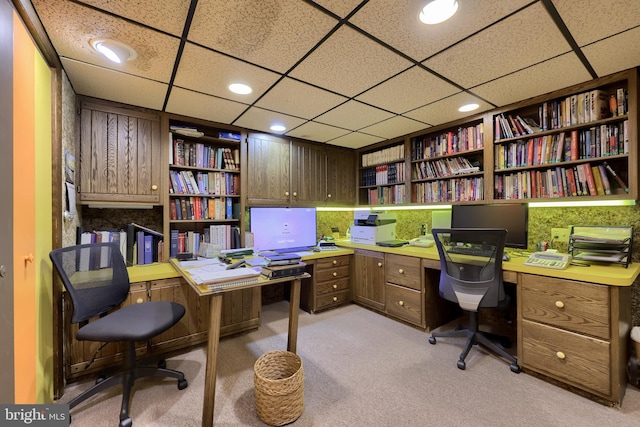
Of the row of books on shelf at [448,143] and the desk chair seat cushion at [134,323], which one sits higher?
the row of books on shelf at [448,143]

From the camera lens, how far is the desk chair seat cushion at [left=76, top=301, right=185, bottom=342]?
1.52 meters

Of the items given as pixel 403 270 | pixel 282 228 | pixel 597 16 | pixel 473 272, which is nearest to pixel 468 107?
pixel 597 16

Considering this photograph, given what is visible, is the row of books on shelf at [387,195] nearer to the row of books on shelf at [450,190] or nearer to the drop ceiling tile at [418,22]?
the row of books on shelf at [450,190]

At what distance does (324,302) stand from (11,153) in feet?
9.04

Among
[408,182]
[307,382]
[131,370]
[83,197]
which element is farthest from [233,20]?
[408,182]

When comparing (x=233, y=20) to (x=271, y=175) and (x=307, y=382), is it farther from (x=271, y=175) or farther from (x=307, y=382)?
(x=307, y=382)

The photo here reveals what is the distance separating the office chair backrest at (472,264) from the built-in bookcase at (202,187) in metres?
2.14

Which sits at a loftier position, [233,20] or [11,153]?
[233,20]

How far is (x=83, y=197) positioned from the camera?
7.25ft

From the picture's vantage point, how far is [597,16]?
1360mm

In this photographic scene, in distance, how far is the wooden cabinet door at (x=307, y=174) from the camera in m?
3.48

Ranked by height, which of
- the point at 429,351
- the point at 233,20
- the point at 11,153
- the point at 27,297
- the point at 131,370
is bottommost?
the point at 429,351

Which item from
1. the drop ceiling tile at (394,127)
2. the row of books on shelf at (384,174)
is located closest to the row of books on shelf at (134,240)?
the drop ceiling tile at (394,127)

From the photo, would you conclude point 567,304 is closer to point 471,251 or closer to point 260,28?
point 471,251
